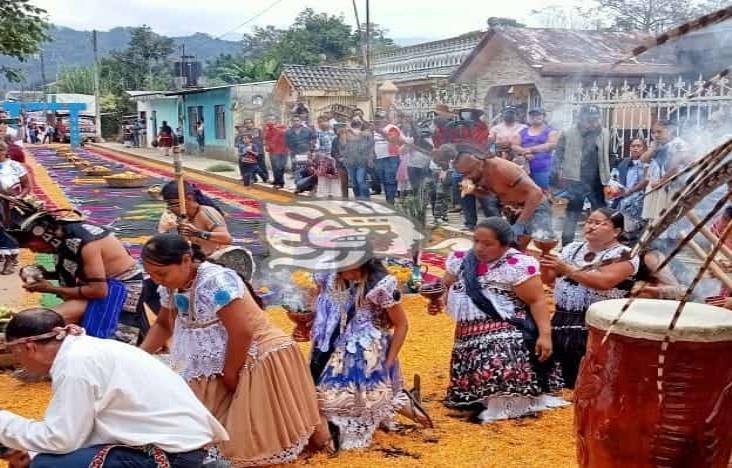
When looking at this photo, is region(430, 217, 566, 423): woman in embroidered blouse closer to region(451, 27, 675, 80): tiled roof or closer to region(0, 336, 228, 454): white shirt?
region(0, 336, 228, 454): white shirt

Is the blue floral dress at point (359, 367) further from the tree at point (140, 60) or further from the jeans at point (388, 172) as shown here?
the tree at point (140, 60)

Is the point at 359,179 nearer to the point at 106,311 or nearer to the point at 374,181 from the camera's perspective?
the point at 374,181

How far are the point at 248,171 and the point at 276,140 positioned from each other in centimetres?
149

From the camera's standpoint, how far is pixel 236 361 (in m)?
3.55

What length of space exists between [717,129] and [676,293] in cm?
536

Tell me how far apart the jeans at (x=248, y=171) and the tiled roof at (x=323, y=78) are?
158 inches

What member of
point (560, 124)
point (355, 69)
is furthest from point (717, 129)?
point (355, 69)

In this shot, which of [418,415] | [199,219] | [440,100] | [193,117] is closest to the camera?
[418,415]

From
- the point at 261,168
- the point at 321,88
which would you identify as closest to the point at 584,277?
the point at 261,168

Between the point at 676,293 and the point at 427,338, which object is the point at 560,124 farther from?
the point at 676,293

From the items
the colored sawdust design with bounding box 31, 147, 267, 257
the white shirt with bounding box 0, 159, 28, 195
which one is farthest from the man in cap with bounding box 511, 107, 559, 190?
the white shirt with bounding box 0, 159, 28, 195

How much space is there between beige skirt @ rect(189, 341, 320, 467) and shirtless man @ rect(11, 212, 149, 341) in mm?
1307

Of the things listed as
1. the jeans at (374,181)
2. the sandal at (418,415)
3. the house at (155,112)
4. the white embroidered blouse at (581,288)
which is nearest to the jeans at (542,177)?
the jeans at (374,181)

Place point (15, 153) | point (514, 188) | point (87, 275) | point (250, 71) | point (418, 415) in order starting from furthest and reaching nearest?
point (250, 71), point (15, 153), point (514, 188), point (87, 275), point (418, 415)
